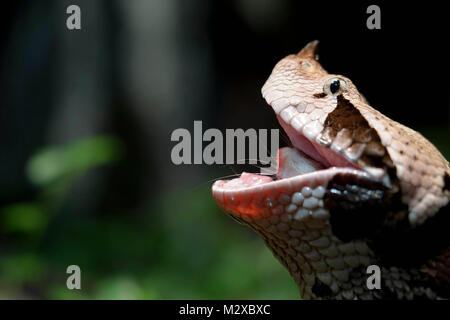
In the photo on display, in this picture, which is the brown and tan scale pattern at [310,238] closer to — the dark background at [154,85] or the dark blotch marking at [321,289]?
the dark blotch marking at [321,289]

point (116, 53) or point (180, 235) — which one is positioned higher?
point (116, 53)

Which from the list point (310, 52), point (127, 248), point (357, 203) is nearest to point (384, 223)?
point (357, 203)

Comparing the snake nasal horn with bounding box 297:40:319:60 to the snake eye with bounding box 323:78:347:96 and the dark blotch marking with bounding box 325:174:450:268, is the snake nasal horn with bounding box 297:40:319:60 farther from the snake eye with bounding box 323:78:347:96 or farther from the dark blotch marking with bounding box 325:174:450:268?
the dark blotch marking with bounding box 325:174:450:268

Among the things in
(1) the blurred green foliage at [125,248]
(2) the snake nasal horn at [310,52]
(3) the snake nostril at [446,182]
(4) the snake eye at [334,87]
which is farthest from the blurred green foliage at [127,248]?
(3) the snake nostril at [446,182]

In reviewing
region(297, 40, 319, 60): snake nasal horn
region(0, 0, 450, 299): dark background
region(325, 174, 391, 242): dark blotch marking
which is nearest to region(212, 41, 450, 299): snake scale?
region(325, 174, 391, 242): dark blotch marking

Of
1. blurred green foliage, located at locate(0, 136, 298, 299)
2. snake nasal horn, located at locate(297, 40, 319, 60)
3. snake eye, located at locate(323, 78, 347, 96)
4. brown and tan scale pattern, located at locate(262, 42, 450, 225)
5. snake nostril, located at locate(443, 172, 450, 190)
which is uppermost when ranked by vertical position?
snake nasal horn, located at locate(297, 40, 319, 60)

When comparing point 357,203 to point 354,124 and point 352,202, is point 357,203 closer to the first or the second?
point 352,202
